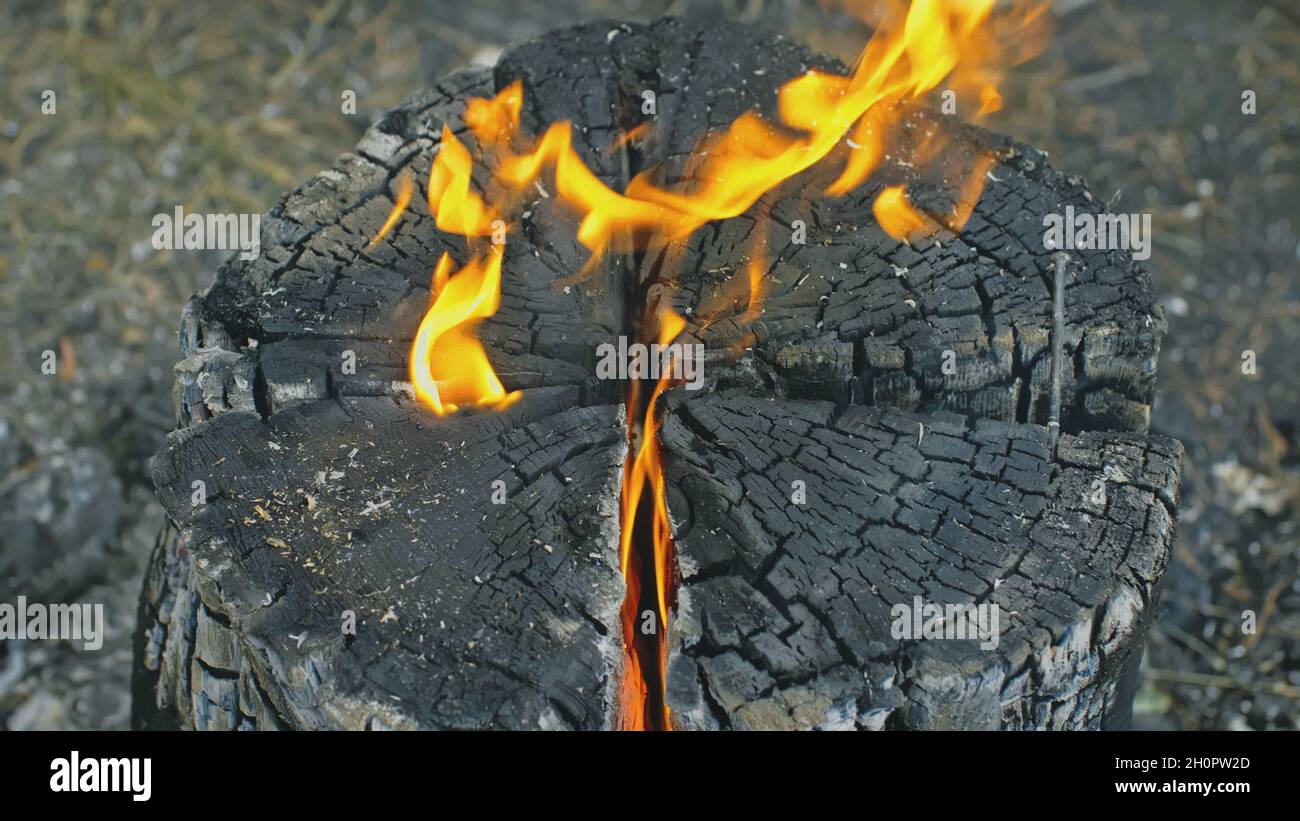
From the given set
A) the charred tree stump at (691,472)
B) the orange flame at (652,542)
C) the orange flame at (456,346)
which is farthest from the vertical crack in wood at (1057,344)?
the orange flame at (456,346)

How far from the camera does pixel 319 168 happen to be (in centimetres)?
483

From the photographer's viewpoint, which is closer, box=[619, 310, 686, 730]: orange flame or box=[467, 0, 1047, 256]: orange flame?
box=[619, 310, 686, 730]: orange flame

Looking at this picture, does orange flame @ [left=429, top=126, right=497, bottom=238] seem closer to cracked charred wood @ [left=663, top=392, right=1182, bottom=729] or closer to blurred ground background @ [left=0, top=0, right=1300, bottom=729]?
cracked charred wood @ [left=663, top=392, right=1182, bottom=729]

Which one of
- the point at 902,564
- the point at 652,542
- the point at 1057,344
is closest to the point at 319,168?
the point at 652,542

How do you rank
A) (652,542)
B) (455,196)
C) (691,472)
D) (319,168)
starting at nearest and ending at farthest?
(691,472), (652,542), (455,196), (319,168)

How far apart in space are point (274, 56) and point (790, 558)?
4.30 meters

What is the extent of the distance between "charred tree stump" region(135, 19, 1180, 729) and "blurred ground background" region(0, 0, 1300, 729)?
128 cm

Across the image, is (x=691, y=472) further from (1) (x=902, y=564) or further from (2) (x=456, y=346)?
(2) (x=456, y=346)

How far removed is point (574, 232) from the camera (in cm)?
253

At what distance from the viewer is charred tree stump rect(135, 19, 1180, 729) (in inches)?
73.1

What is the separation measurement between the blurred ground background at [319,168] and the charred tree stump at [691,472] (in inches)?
50.6

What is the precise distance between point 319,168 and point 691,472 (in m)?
3.31

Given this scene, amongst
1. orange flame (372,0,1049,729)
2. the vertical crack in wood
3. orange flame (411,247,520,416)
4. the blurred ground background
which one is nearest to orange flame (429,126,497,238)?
orange flame (372,0,1049,729)

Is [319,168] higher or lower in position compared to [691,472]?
higher
